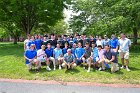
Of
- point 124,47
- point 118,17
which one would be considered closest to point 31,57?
point 124,47

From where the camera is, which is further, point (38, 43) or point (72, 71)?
point (38, 43)

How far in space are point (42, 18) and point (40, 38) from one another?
56.3 ft

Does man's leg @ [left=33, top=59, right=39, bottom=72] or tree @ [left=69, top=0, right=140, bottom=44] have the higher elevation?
tree @ [left=69, top=0, right=140, bottom=44]

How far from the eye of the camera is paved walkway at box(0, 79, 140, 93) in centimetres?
999

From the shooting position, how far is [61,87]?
1074cm

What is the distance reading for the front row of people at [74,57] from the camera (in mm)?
13914

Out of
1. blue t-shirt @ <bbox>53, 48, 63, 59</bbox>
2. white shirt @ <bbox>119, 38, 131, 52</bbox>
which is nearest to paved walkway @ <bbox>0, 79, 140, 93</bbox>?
blue t-shirt @ <bbox>53, 48, 63, 59</bbox>

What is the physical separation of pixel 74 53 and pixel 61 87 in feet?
14.2

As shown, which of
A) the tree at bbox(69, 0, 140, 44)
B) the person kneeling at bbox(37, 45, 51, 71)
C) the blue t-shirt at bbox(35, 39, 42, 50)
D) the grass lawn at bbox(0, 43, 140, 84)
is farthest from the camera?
the tree at bbox(69, 0, 140, 44)

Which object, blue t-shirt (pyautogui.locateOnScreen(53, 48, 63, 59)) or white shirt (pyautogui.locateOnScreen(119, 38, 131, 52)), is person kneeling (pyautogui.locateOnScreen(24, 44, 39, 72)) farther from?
white shirt (pyautogui.locateOnScreen(119, 38, 131, 52))

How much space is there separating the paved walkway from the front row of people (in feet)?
7.50

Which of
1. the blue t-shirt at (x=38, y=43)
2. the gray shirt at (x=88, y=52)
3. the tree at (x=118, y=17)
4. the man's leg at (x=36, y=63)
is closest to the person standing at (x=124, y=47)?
the gray shirt at (x=88, y=52)

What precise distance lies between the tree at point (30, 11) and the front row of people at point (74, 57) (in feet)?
52.0

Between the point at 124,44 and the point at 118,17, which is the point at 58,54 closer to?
the point at 124,44
